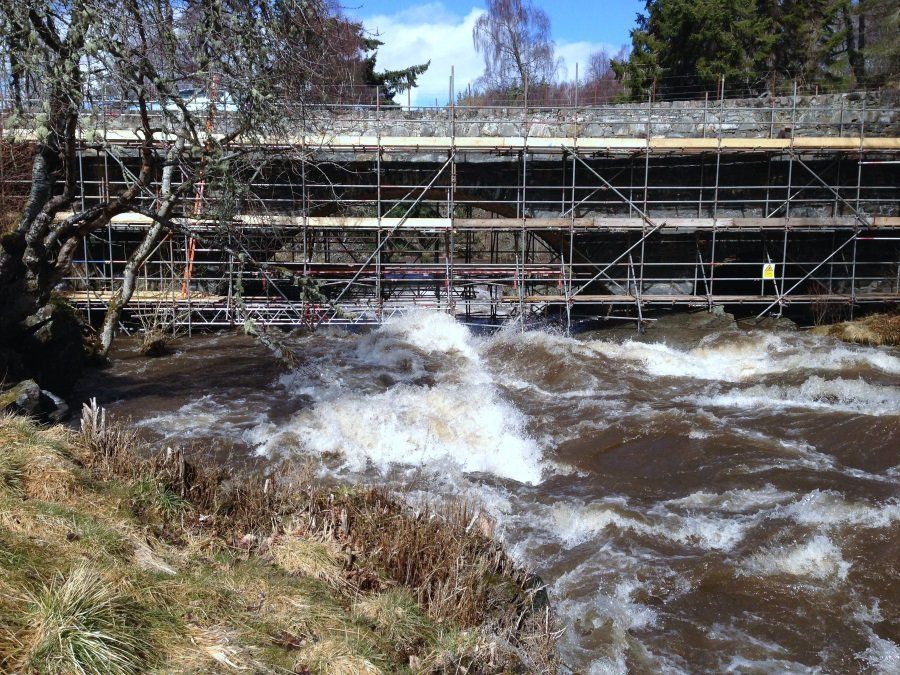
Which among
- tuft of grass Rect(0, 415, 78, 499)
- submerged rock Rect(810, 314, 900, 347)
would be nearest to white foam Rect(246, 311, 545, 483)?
tuft of grass Rect(0, 415, 78, 499)

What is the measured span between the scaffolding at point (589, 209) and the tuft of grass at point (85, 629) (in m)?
11.6

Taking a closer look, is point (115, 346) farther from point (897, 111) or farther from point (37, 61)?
point (897, 111)

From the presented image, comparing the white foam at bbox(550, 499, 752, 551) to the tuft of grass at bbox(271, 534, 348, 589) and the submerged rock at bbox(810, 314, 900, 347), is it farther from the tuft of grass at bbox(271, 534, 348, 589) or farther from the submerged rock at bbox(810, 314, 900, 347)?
the submerged rock at bbox(810, 314, 900, 347)

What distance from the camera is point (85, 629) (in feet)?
9.84

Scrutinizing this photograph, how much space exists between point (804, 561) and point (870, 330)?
1015cm

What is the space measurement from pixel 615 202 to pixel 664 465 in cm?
839

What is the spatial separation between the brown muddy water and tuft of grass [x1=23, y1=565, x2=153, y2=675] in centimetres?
280

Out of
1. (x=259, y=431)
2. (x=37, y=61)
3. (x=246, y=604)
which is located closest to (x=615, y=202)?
(x=259, y=431)

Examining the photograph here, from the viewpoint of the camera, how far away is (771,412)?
1023cm

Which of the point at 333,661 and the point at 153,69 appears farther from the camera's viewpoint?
the point at 153,69

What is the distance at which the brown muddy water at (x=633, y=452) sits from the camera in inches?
209

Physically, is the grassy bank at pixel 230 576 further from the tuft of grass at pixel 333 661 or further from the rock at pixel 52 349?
the rock at pixel 52 349

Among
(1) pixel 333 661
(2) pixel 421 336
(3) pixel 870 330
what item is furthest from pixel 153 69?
(3) pixel 870 330

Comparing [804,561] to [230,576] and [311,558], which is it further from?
[230,576]
